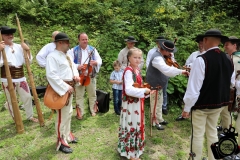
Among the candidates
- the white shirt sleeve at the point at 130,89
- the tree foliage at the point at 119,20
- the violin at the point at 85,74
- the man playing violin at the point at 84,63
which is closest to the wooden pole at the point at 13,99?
the man playing violin at the point at 84,63

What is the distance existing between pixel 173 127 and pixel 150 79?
1518 millimetres

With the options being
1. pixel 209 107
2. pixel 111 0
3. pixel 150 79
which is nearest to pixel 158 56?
pixel 150 79

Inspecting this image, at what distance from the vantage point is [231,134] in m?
2.95

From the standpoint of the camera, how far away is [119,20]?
904 centimetres

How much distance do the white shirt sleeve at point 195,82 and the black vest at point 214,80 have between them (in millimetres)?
64

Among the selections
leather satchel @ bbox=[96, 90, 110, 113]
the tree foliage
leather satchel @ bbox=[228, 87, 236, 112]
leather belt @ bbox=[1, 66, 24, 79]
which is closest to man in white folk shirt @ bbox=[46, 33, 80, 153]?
leather belt @ bbox=[1, 66, 24, 79]

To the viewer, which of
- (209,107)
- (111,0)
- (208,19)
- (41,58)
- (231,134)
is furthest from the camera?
(111,0)

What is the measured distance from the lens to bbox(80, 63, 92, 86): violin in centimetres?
511

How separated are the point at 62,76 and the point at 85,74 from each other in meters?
1.26

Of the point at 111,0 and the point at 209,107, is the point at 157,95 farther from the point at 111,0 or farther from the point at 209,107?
the point at 111,0

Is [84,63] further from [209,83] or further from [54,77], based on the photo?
[209,83]

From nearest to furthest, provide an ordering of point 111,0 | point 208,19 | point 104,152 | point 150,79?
1. point 104,152
2. point 150,79
3. point 208,19
4. point 111,0

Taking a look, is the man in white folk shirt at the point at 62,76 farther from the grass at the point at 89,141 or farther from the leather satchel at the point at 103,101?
the leather satchel at the point at 103,101

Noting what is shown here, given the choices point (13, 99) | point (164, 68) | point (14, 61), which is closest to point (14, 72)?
point (14, 61)
